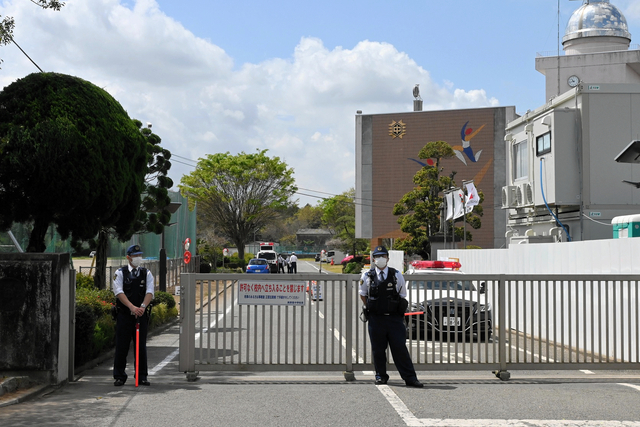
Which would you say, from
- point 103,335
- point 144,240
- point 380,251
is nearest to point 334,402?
point 380,251

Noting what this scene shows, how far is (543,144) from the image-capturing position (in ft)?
74.1

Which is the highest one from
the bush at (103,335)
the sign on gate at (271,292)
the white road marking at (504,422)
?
the sign on gate at (271,292)

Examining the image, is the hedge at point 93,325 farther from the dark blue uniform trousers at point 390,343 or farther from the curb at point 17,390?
the dark blue uniform trousers at point 390,343

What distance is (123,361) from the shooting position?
8.83 meters

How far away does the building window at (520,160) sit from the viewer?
976 inches

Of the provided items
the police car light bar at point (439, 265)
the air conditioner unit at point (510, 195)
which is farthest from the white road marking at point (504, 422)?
the air conditioner unit at point (510, 195)

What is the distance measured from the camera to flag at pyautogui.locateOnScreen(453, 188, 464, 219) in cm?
3262

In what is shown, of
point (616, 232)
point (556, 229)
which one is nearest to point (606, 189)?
point (556, 229)

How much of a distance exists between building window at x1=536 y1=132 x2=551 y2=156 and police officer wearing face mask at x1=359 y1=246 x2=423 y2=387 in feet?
49.1

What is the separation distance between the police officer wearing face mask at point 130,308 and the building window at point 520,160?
59.6ft

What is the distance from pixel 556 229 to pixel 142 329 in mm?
16315

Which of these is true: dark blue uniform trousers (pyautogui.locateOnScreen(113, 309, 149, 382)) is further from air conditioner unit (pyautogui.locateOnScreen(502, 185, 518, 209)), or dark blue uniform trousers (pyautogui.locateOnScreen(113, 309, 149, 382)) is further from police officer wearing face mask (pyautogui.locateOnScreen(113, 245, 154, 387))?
air conditioner unit (pyautogui.locateOnScreen(502, 185, 518, 209))

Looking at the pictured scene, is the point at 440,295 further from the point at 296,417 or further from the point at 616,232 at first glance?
the point at 616,232

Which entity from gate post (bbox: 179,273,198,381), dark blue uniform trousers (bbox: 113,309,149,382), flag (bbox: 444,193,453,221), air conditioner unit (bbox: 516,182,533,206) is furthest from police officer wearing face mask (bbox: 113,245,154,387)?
flag (bbox: 444,193,453,221)
